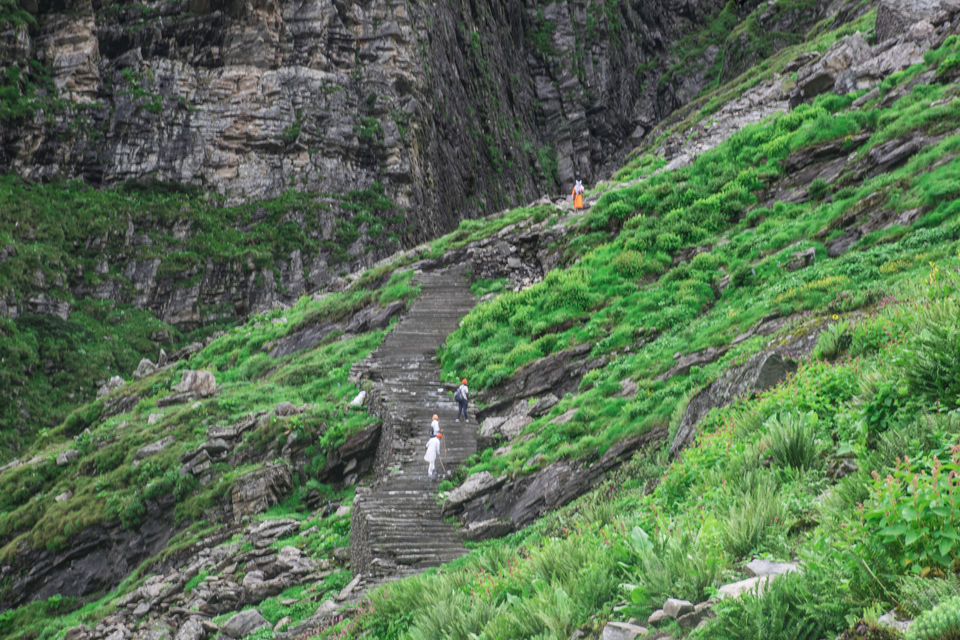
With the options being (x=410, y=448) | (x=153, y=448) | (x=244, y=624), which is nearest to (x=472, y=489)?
(x=410, y=448)

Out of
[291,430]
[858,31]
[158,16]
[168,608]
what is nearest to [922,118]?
[858,31]

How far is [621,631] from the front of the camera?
4152mm

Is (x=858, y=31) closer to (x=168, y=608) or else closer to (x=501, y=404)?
(x=501, y=404)

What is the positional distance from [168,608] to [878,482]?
40.5 ft

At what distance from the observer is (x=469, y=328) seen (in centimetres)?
1969

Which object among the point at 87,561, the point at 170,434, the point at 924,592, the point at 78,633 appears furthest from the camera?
the point at 170,434

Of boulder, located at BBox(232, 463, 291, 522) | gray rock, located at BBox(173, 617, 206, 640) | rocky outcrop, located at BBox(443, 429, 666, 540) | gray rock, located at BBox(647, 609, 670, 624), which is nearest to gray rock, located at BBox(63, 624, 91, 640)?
gray rock, located at BBox(173, 617, 206, 640)

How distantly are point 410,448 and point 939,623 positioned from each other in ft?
39.7

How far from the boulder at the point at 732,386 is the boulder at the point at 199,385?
678 inches

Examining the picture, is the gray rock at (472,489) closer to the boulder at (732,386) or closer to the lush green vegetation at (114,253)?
the boulder at (732,386)

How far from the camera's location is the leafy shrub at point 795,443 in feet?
18.1

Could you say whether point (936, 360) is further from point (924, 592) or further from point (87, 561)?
point (87, 561)

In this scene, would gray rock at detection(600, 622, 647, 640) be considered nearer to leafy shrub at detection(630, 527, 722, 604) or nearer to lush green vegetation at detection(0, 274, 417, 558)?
leafy shrub at detection(630, 527, 722, 604)

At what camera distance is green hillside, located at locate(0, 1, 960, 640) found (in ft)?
13.7
